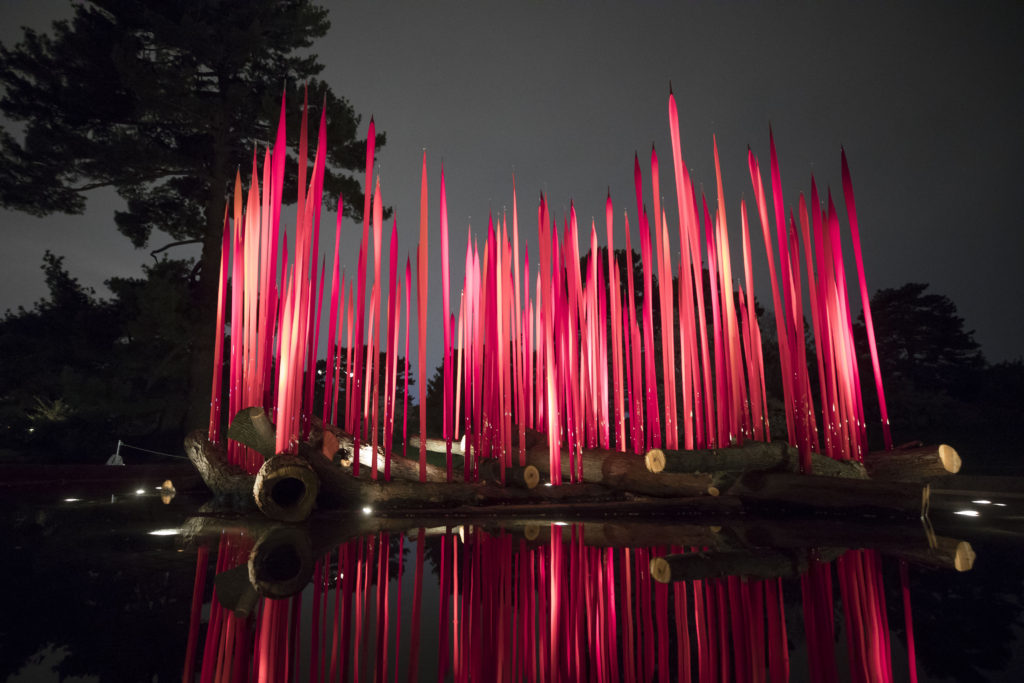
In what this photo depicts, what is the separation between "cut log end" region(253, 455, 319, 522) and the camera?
4816 millimetres

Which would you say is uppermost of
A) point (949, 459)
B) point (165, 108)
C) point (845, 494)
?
point (165, 108)

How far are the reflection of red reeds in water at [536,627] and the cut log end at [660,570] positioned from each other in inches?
2.3

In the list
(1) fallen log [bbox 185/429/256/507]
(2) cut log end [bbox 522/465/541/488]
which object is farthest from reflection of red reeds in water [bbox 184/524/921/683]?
(2) cut log end [bbox 522/465/541/488]

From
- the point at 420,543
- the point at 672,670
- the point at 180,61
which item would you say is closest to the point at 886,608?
the point at 672,670

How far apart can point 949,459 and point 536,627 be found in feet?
20.0

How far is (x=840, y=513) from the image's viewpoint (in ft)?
17.8

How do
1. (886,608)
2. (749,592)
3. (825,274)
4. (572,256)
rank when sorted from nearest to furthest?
(886,608) < (749,592) < (825,274) < (572,256)

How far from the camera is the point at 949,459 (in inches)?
242

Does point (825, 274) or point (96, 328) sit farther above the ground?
point (96, 328)

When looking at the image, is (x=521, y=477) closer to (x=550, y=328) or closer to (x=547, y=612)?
(x=550, y=328)

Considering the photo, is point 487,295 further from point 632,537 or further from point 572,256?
point 632,537

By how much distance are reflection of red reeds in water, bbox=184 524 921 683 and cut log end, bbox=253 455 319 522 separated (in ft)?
5.55

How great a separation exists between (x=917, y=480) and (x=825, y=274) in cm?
256

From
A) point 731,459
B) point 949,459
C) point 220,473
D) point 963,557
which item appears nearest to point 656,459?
point 731,459
